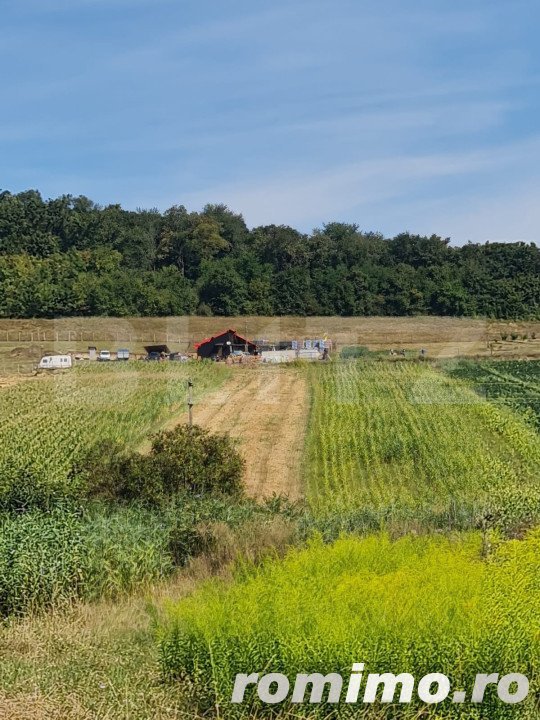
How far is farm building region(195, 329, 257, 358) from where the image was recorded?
6100cm

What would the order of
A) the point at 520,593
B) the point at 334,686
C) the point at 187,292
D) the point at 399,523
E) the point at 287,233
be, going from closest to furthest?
the point at 334,686 < the point at 520,593 < the point at 399,523 < the point at 187,292 < the point at 287,233

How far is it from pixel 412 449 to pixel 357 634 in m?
20.1

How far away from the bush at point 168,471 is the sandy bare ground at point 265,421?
3.11 metres

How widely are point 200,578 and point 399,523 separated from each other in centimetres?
498

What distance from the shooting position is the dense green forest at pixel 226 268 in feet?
253

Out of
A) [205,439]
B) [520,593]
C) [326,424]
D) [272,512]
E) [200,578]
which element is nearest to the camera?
[520,593]

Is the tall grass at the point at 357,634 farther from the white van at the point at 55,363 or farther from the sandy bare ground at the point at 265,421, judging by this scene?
the white van at the point at 55,363

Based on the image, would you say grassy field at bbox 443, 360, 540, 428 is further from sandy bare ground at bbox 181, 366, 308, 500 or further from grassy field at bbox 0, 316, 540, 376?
sandy bare ground at bbox 181, 366, 308, 500

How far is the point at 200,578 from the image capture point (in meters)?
11.6

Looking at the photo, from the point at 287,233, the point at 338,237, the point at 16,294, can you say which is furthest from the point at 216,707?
the point at 338,237

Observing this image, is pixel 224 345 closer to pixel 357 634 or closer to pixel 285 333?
pixel 285 333

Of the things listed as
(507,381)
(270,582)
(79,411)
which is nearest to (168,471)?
(270,582)

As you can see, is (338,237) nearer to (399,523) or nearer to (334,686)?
(399,523)

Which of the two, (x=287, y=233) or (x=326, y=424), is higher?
(x=287, y=233)
